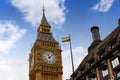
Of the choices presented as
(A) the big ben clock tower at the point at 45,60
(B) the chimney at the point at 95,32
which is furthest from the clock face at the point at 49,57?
(B) the chimney at the point at 95,32

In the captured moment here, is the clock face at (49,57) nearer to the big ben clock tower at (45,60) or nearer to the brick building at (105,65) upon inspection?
the big ben clock tower at (45,60)

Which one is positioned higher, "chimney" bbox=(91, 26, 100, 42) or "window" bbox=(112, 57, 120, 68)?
"chimney" bbox=(91, 26, 100, 42)

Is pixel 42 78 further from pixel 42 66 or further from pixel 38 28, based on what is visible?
pixel 38 28

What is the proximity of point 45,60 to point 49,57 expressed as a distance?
2.15m

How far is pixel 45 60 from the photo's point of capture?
352 ft

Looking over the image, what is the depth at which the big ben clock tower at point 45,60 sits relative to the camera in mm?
104419

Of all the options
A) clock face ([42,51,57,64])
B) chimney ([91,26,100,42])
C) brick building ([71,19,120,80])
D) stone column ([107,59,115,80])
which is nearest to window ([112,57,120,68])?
brick building ([71,19,120,80])

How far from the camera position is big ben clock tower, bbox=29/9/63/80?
104m

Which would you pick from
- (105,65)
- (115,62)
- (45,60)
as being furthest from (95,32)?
(45,60)

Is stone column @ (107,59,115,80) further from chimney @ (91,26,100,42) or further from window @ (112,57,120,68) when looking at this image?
chimney @ (91,26,100,42)

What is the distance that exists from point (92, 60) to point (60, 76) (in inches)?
2079

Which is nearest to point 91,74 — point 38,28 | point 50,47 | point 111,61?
point 111,61

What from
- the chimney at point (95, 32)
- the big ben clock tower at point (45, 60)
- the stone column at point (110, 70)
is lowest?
the stone column at point (110, 70)

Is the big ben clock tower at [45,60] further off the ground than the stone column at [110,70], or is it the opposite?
the big ben clock tower at [45,60]
